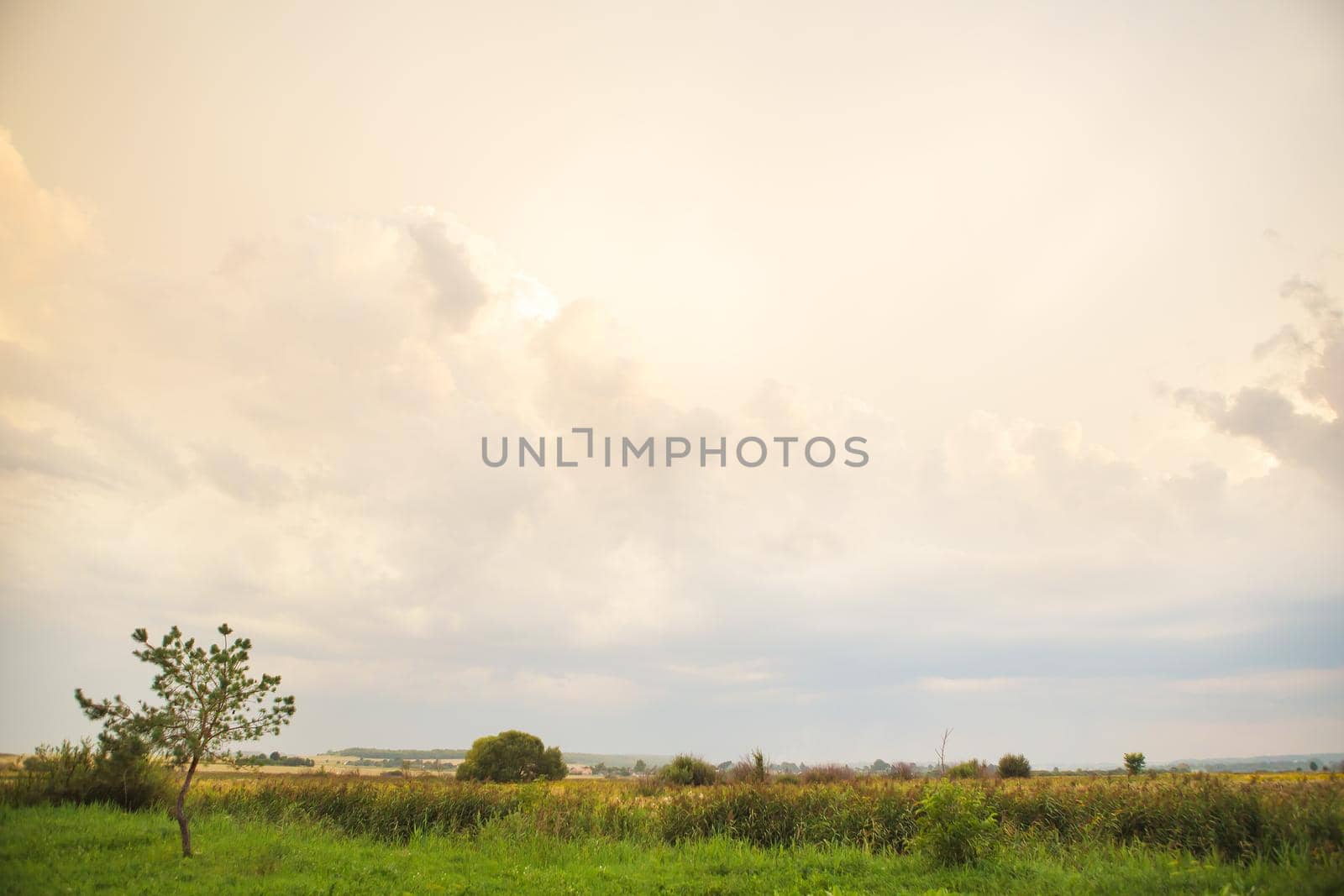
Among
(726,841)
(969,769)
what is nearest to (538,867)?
(726,841)

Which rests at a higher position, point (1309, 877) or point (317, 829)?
point (1309, 877)

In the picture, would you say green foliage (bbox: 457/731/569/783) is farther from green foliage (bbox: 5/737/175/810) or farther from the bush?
green foliage (bbox: 5/737/175/810)

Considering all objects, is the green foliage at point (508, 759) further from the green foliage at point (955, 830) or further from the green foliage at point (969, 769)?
the green foliage at point (955, 830)

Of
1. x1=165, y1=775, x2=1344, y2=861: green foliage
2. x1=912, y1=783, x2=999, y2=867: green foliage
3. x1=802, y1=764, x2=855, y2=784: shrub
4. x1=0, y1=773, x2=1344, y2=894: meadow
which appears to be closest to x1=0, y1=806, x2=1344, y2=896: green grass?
x1=0, y1=773, x2=1344, y2=894: meadow

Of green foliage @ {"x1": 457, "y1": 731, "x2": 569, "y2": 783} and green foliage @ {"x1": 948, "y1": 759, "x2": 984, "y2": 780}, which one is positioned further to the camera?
green foliage @ {"x1": 457, "y1": 731, "x2": 569, "y2": 783}

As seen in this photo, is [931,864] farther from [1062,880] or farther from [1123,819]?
[1123,819]

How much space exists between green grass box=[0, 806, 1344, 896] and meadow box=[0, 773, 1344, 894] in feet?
0.20

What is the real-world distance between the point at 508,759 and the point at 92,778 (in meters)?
31.8

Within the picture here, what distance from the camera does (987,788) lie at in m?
21.5

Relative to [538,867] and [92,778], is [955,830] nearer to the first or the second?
[538,867]

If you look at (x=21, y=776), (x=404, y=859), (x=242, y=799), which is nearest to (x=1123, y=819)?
(x=404, y=859)

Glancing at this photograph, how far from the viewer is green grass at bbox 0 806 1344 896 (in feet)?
39.2

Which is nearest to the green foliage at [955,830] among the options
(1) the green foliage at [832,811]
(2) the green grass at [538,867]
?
(2) the green grass at [538,867]

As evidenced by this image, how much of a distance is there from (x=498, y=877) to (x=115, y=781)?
14.9 metres
